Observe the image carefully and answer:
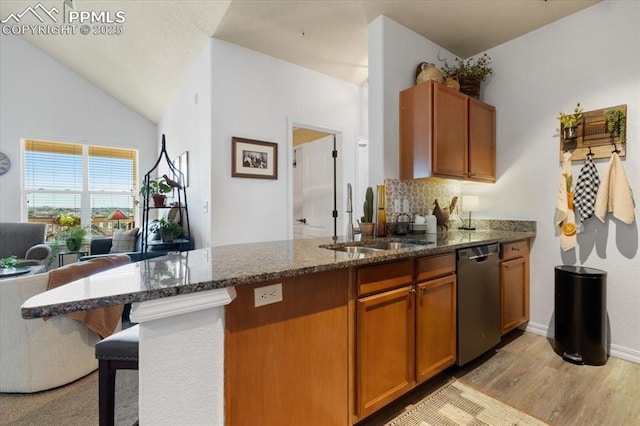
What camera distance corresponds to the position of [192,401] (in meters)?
1.04

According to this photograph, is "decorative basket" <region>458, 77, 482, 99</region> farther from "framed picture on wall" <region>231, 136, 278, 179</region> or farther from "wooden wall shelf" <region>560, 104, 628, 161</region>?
"framed picture on wall" <region>231, 136, 278, 179</region>

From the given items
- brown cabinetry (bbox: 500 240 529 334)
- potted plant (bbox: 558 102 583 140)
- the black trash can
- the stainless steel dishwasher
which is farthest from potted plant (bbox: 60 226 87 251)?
potted plant (bbox: 558 102 583 140)

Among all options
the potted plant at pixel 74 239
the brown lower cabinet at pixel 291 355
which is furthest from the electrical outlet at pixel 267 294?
the potted plant at pixel 74 239

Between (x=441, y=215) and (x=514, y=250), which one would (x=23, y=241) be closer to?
(x=441, y=215)

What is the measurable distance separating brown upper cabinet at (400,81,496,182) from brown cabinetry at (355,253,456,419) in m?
0.93

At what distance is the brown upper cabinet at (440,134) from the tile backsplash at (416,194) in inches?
5.9

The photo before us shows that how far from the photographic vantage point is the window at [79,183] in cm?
517

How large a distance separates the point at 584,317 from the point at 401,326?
161cm

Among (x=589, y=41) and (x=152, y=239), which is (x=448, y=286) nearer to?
(x=589, y=41)

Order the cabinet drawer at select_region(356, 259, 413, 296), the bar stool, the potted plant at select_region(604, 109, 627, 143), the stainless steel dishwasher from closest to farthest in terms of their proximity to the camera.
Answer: the bar stool, the cabinet drawer at select_region(356, 259, 413, 296), the stainless steel dishwasher, the potted plant at select_region(604, 109, 627, 143)

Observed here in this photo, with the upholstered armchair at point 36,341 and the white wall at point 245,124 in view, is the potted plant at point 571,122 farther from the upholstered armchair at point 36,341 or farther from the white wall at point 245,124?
Answer: the upholstered armchair at point 36,341

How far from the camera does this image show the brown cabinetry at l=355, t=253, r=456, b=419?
1553mm

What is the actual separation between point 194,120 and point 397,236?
2.70 meters

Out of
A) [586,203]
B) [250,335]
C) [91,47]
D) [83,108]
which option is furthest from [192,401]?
[83,108]
